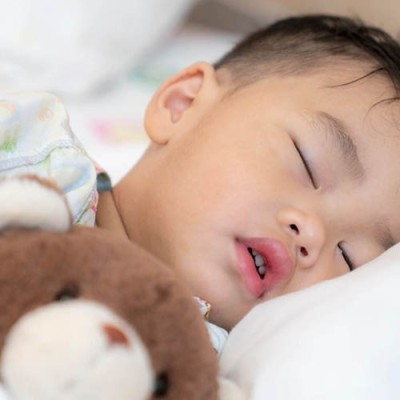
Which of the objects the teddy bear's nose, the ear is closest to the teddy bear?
the teddy bear's nose

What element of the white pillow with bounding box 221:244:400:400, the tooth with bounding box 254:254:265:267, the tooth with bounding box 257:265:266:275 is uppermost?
the white pillow with bounding box 221:244:400:400

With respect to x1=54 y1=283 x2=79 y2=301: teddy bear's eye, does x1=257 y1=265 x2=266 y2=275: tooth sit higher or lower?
lower

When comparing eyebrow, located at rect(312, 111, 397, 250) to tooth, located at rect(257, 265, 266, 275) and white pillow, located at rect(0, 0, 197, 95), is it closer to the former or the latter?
tooth, located at rect(257, 265, 266, 275)

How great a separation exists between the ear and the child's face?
0.16 feet

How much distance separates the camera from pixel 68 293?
Answer: 0.56 meters

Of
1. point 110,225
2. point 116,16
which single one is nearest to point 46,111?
point 110,225

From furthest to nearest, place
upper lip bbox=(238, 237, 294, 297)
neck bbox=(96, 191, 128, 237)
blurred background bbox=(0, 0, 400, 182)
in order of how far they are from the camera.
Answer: blurred background bbox=(0, 0, 400, 182) → neck bbox=(96, 191, 128, 237) → upper lip bbox=(238, 237, 294, 297)

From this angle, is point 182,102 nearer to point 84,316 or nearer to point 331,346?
point 331,346

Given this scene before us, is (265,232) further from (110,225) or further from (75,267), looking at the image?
(75,267)

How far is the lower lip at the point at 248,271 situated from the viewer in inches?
34.3

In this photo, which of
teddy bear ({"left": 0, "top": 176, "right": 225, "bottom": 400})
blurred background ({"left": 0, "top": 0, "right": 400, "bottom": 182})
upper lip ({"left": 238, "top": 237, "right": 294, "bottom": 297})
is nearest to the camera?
teddy bear ({"left": 0, "top": 176, "right": 225, "bottom": 400})

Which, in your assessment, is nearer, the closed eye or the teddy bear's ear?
the teddy bear's ear

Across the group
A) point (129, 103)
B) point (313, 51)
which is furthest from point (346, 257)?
point (129, 103)

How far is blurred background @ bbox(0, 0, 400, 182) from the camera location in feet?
5.46
